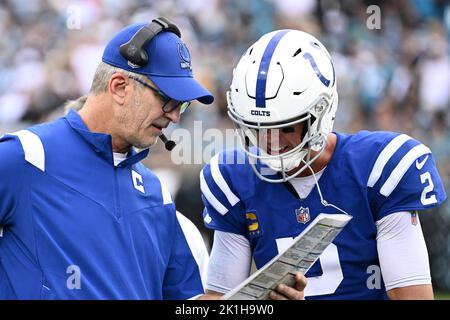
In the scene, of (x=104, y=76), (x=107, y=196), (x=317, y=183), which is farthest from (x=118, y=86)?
(x=317, y=183)

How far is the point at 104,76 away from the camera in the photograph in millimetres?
3152

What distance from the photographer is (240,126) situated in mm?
3221

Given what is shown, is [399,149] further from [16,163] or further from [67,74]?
[67,74]

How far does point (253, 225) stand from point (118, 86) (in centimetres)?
71

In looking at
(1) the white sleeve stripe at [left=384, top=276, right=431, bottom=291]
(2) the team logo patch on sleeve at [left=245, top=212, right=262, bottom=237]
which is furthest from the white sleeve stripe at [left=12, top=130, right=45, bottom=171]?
(1) the white sleeve stripe at [left=384, top=276, right=431, bottom=291]

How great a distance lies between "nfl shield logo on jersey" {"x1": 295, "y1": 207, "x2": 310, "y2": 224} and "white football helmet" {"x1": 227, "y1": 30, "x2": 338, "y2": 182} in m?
0.14

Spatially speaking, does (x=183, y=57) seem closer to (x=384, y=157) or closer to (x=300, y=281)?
(x=384, y=157)

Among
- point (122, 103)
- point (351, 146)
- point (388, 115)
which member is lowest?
point (388, 115)

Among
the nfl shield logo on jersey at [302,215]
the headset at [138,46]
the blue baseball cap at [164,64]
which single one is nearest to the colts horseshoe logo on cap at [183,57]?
the blue baseball cap at [164,64]

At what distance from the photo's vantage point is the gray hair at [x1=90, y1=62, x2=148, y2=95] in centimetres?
312

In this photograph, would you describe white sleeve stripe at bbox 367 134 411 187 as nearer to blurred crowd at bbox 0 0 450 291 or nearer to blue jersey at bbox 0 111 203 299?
blue jersey at bbox 0 111 203 299
